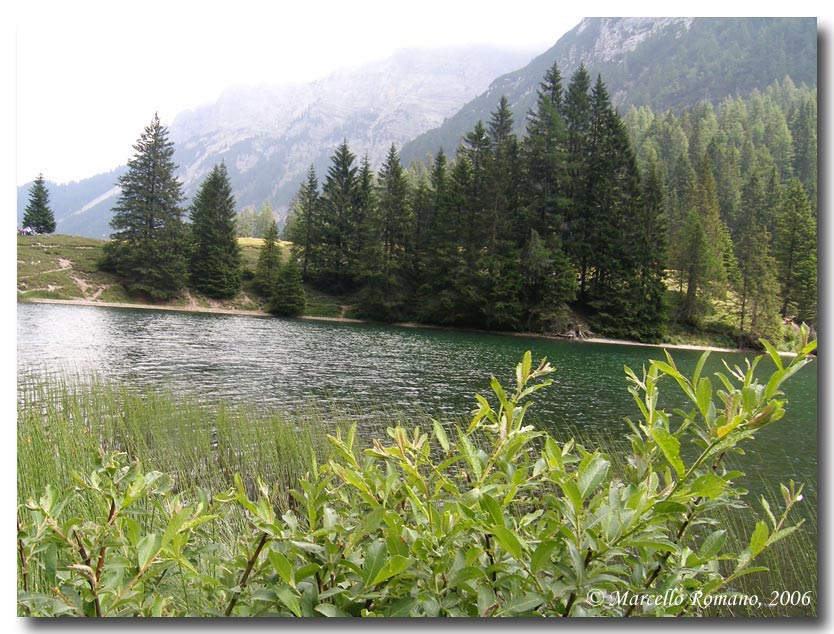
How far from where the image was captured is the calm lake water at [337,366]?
25.9 ft

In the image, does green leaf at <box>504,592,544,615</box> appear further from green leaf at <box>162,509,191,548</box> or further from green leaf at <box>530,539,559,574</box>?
green leaf at <box>162,509,191,548</box>

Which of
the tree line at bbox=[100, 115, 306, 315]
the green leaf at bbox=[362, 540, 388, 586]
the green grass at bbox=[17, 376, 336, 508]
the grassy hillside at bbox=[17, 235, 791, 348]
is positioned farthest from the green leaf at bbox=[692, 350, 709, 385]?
the tree line at bbox=[100, 115, 306, 315]

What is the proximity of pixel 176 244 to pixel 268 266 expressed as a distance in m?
7.24

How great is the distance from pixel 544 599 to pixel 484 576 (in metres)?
0.12

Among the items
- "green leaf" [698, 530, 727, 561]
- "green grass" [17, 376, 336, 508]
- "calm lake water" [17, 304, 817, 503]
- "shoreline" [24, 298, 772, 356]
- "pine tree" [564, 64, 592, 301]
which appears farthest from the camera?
"pine tree" [564, 64, 592, 301]

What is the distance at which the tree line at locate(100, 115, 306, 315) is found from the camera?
939 inches

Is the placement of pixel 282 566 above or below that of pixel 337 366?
above

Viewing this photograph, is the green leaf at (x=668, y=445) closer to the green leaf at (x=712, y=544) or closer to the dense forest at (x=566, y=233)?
the green leaf at (x=712, y=544)

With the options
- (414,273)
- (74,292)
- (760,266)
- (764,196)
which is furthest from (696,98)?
(74,292)

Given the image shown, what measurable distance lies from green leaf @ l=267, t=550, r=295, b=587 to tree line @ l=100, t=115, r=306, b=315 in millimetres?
21444

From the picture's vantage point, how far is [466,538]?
0.95 meters

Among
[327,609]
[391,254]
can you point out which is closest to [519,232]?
[391,254]

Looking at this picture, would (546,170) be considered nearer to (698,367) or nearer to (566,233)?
(566,233)

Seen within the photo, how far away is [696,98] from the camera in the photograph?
57.9 metres
